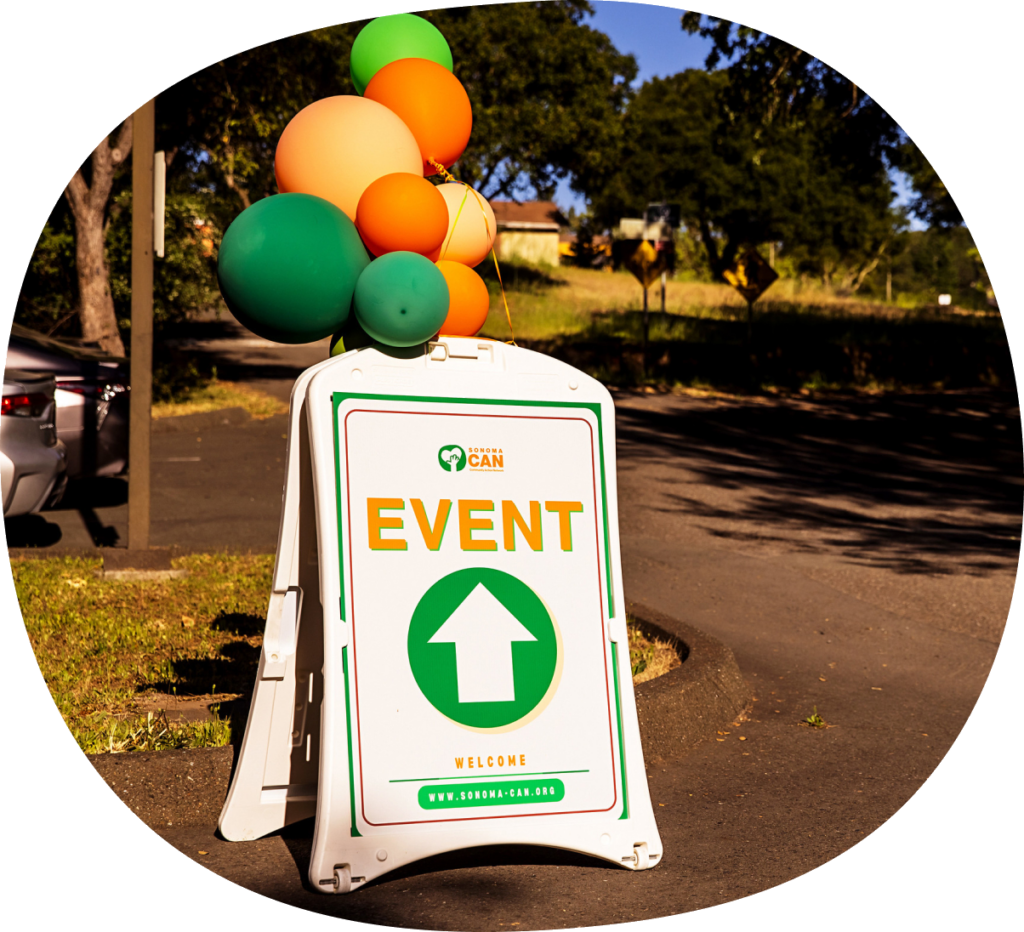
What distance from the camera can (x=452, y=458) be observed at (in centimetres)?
334

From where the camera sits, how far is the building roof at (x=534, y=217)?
6869cm

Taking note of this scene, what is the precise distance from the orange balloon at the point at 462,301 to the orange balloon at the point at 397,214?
10.6 inches

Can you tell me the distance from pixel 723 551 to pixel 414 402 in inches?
229

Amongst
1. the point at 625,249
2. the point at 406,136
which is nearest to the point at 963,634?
the point at 406,136

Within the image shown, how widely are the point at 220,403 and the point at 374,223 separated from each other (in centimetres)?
1404

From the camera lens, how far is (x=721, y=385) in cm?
2175

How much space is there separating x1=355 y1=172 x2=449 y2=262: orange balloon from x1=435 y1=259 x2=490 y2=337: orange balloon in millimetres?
270

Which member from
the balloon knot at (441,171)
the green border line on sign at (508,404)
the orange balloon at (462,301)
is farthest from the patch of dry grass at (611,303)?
the green border line on sign at (508,404)

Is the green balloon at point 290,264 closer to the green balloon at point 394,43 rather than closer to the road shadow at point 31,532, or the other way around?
the green balloon at point 394,43

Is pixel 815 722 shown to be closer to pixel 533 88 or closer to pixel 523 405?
pixel 523 405

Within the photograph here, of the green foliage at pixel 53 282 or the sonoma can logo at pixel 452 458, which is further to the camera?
Result: the green foliage at pixel 53 282

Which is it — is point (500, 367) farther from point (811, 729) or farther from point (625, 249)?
point (625, 249)

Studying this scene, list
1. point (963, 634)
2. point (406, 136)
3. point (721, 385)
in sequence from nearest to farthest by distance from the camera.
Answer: point (406, 136) → point (963, 634) → point (721, 385)

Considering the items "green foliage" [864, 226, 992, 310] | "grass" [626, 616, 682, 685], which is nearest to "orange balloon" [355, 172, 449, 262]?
"grass" [626, 616, 682, 685]
